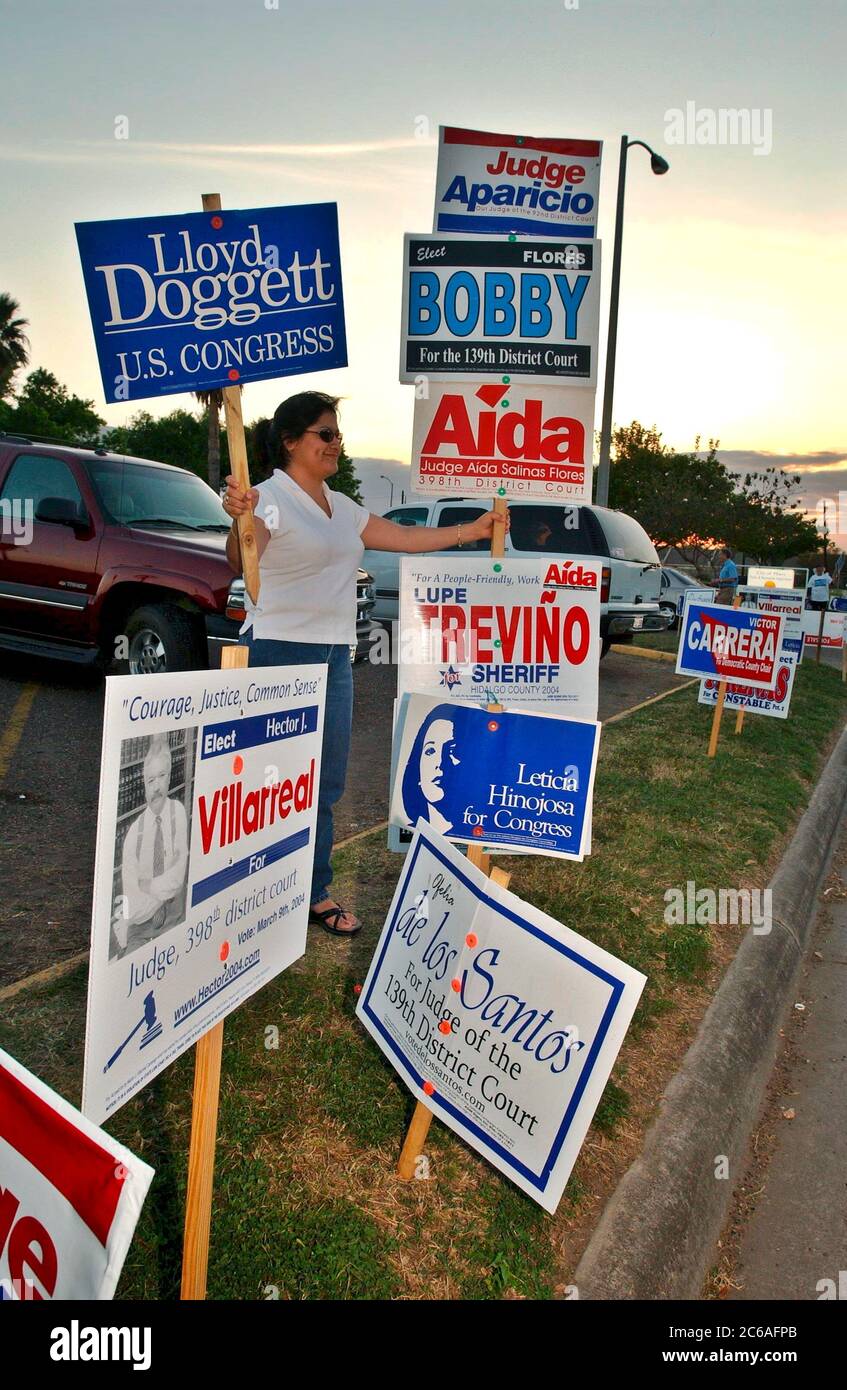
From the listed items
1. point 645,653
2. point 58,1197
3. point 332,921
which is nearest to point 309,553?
point 332,921

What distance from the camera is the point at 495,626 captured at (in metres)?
3.77

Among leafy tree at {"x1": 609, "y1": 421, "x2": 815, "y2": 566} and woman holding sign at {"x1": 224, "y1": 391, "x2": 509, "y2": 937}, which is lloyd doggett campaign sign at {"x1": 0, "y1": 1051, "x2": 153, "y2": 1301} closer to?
woman holding sign at {"x1": 224, "y1": 391, "x2": 509, "y2": 937}

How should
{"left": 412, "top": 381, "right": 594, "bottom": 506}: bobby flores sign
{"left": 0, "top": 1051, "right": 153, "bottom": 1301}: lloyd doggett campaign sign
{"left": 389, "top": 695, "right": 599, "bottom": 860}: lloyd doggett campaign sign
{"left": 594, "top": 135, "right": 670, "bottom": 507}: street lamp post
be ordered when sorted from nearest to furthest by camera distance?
{"left": 0, "top": 1051, "right": 153, "bottom": 1301}: lloyd doggett campaign sign, {"left": 389, "top": 695, "right": 599, "bottom": 860}: lloyd doggett campaign sign, {"left": 412, "top": 381, "right": 594, "bottom": 506}: bobby flores sign, {"left": 594, "top": 135, "right": 670, "bottom": 507}: street lamp post

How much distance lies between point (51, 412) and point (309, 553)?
82.8m

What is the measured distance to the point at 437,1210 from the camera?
2.51 metres

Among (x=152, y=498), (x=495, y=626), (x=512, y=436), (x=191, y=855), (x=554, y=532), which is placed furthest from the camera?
(x=554, y=532)

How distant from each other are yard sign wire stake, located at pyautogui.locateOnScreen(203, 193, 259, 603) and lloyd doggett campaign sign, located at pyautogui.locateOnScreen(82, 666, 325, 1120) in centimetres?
57

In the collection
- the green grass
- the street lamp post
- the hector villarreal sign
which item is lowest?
the green grass

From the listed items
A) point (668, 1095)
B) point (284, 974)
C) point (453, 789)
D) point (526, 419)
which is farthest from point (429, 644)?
point (668, 1095)

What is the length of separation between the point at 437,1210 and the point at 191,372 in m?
2.30

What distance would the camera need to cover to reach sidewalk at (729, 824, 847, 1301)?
2732mm

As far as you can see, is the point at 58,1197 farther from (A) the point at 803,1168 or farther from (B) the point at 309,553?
(A) the point at 803,1168

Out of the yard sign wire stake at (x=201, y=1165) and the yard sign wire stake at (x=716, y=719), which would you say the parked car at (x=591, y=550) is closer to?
the yard sign wire stake at (x=716, y=719)

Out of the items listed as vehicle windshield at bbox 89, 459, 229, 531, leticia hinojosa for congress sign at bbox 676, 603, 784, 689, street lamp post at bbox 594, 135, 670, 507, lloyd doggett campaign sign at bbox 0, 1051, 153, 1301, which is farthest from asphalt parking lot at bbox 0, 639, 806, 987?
street lamp post at bbox 594, 135, 670, 507
